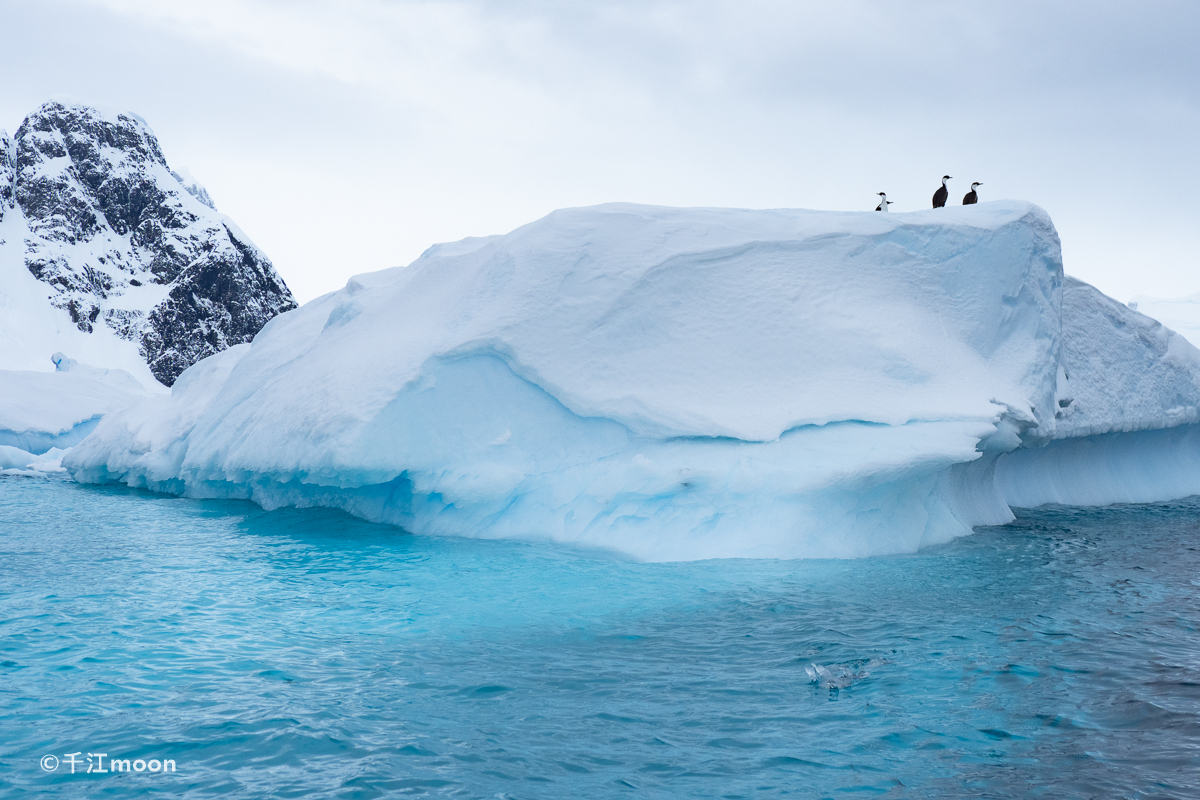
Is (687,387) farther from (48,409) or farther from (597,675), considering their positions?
(48,409)

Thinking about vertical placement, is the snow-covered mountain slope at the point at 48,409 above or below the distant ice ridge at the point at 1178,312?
below

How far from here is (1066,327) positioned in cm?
1291

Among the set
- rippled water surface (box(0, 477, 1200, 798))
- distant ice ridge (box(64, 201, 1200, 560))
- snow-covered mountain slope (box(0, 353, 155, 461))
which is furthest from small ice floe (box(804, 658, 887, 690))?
snow-covered mountain slope (box(0, 353, 155, 461))

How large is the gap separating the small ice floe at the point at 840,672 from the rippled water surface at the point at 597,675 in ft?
0.11

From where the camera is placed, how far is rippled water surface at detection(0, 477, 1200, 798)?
358 cm

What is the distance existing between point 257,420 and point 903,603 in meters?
8.07

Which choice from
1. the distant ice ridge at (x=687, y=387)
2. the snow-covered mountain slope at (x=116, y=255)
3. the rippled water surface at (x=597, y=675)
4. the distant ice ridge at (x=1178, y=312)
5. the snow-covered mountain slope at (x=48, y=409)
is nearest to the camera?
the rippled water surface at (x=597, y=675)

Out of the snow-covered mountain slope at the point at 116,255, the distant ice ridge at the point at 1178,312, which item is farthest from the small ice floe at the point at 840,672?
the snow-covered mountain slope at the point at 116,255

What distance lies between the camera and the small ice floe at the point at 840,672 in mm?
4621

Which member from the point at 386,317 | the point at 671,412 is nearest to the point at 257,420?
the point at 386,317

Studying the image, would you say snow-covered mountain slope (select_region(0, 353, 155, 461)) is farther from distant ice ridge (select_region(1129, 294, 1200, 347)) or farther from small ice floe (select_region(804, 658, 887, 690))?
distant ice ridge (select_region(1129, 294, 1200, 347))

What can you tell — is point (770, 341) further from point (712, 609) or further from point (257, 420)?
point (257, 420)

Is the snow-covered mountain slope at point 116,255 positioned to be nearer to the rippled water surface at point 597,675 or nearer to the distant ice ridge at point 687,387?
the distant ice ridge at point 687,387

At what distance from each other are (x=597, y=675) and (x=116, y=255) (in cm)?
6880
